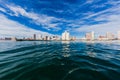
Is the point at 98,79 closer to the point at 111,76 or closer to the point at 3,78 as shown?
the point at 111,76

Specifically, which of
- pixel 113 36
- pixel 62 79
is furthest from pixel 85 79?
pixel 113 36

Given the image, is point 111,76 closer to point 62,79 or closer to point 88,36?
point 62,79

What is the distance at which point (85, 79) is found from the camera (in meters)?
4.94

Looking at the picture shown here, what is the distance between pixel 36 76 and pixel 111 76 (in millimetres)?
3950

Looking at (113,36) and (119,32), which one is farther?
(113,36)

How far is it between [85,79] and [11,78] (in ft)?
12.0

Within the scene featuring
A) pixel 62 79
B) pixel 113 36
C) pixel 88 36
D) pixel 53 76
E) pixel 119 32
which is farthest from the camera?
pixel 88 36

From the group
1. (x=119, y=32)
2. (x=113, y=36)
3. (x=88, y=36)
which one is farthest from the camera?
(x=88, y=36)

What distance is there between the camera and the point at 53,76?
5230mm

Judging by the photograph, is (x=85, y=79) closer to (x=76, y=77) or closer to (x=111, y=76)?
(x=76, y=77)

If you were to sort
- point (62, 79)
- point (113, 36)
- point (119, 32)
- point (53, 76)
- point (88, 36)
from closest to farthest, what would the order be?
point (62, 79) → point (53, 76) → point (119, 32) → point (113, 36) → point (88, 36)

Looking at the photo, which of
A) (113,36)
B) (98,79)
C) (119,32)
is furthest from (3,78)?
(113,36)

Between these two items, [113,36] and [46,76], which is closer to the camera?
[46,76]

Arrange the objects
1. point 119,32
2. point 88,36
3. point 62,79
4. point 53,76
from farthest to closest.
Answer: point 88,36 < point 119,32 < point 53,76 < point 62,79
